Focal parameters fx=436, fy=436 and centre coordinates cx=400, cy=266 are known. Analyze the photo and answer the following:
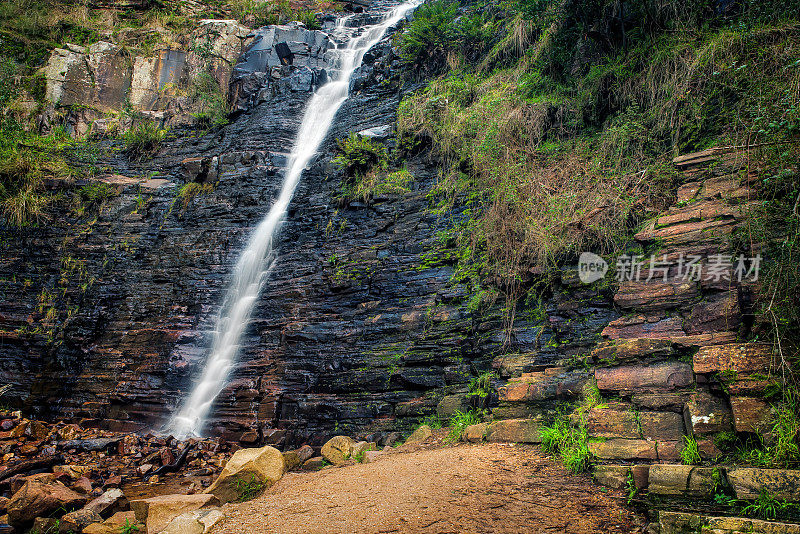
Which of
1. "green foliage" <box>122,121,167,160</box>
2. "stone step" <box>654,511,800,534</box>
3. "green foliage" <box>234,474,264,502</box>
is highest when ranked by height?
"green foliage" <box>122,121,167,160</box>

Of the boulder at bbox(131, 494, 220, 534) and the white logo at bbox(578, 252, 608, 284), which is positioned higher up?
the white logo at bbox(578, 252, 608, 284)

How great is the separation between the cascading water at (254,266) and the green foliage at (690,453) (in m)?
7.36

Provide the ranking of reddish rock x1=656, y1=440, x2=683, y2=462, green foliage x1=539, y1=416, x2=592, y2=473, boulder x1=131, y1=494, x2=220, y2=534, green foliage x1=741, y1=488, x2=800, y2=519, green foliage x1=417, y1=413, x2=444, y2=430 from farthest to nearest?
green foliage x1=417, y1=413, x2=444, y2=430
boulder x1=131, y1=494, x2=220, y2=534
green foliage x1=539, y1=416, x2=592, y2=473
reddish rock x1=656, y1=440, x2=683, y2=462
green foliage x1=741, y1=488, x2=800, y2=519

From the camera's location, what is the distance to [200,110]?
50.4 ft

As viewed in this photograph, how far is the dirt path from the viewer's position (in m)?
3.18

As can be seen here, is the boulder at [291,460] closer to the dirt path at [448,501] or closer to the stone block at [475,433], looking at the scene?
the dirt path at [448,501]

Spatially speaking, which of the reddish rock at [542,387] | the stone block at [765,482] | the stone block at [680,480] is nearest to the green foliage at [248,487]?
the reddish rock at [542,387]

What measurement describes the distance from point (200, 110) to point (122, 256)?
6902 millimetres

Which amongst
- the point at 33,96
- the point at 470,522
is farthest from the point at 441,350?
the point at 33,96

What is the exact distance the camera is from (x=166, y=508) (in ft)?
15.6

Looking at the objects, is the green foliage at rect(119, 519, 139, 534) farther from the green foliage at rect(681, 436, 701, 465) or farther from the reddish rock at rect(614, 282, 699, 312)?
the reddish rock at rect(614, 282, 699, 312)

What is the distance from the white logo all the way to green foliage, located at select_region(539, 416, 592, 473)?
1.91 meters

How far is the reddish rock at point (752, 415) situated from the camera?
3.26m

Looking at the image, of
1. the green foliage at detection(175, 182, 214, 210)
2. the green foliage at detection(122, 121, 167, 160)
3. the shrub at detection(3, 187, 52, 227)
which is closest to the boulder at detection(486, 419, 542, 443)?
the green foliage at detection(175, 182, 214, 210)
